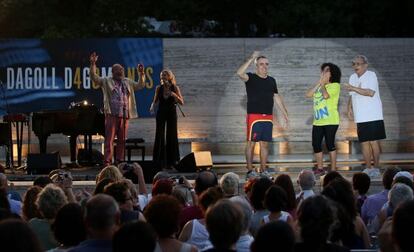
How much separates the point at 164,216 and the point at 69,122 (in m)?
11.3

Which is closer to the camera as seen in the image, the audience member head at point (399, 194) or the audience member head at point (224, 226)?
the audience member head at point (224, 226)

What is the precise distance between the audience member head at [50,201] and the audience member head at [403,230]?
9.05 feet

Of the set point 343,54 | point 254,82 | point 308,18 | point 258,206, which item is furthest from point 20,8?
point 258,206

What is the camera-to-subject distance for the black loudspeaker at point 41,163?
52.1 feet

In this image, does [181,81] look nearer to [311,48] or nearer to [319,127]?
[311,48]

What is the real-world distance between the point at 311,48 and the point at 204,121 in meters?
2.86

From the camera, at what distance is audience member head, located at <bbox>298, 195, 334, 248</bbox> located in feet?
18.4

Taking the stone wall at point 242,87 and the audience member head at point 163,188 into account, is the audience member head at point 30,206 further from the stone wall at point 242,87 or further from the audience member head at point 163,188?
the stone wall at point 242,87

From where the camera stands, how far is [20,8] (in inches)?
1056

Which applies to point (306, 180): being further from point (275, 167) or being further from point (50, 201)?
point (275, 167)

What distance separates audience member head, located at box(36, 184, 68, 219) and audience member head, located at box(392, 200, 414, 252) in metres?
2.76

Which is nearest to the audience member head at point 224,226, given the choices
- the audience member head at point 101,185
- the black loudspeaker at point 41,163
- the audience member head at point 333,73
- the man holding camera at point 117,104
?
the audience member head at point 101,185

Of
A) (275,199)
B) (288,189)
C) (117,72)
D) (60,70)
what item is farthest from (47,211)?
(60,70)

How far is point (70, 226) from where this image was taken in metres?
6.11
